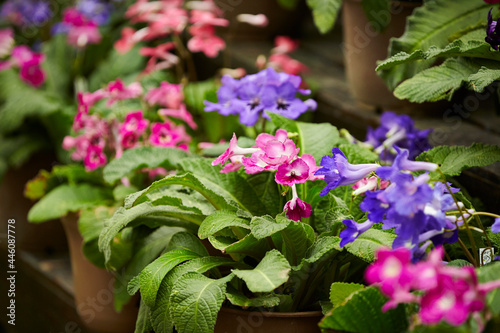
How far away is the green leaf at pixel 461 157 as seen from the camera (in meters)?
1.07

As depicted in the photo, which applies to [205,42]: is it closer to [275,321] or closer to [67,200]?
[67,200]

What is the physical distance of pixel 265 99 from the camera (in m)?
1.28

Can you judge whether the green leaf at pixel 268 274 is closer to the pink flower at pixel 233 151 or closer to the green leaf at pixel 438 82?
the pink flower at pixel 233 151

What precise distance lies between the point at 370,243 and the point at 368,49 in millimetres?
829

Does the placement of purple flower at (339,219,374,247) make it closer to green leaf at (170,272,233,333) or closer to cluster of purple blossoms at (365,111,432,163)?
green leaf at (170,272,233,333)

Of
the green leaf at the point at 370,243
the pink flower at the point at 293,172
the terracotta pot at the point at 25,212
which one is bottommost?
the terracotta pot at the point at 25,212

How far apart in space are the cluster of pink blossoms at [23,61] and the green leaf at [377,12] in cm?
121

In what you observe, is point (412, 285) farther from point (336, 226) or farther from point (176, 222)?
point (176, 222)

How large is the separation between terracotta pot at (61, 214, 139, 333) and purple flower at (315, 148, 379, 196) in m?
0.81

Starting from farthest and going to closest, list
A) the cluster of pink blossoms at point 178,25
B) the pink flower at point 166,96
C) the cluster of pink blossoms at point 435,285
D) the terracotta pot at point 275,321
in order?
the cluster of pink blossoms at point 178,25 < the pink flower at point 166,96 < the terracotta pot at point 275,321 < the cluster of pink blossoms at point 435,285

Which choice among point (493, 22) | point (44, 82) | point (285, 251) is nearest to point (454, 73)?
point (493, 22)

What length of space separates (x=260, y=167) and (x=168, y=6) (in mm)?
1130

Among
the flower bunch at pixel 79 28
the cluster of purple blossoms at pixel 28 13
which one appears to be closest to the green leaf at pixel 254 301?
the flower bunch at pixel 79 28

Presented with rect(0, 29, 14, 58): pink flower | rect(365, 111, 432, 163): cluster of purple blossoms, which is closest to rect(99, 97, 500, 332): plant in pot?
rect(365, 111, 432, 163): cluster of purple blossoms
